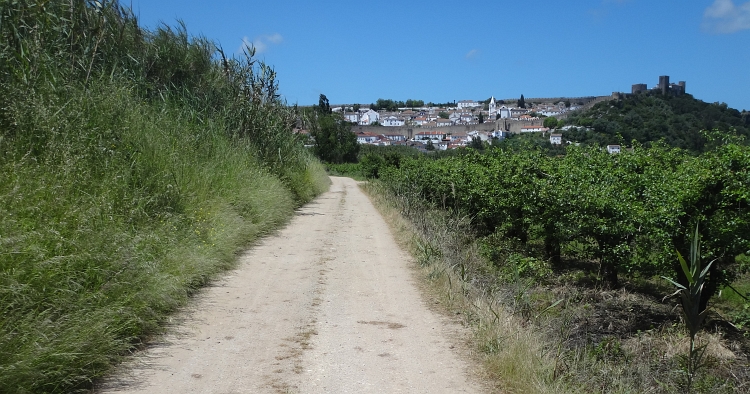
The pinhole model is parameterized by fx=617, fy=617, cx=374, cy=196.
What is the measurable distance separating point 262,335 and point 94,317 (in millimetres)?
1803

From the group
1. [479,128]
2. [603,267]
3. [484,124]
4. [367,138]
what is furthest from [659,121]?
[367,138]

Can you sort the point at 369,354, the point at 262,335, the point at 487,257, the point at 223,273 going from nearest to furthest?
1. the point at 369,354
2. the point at 262,335
3. the point at 223,273
4. the point at 487,257

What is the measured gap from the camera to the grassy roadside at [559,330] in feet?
18.0

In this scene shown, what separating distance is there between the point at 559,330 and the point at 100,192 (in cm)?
593

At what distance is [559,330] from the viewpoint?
24.2 ft

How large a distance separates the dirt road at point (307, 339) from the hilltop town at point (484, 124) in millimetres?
12030

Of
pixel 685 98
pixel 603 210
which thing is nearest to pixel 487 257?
pixel 603 210

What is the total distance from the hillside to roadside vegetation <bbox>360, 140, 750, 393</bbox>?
9934mm

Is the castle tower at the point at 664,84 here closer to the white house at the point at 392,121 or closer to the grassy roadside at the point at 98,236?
the grassy roadside at the point at 98,236

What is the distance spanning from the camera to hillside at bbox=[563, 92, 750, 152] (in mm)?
28138

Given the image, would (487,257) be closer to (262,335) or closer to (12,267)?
(262,335)

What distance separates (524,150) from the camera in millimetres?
17969

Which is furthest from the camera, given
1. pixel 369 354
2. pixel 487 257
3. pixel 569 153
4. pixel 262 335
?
pixel 569 153

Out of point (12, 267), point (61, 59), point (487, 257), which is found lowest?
point (487, 257)
